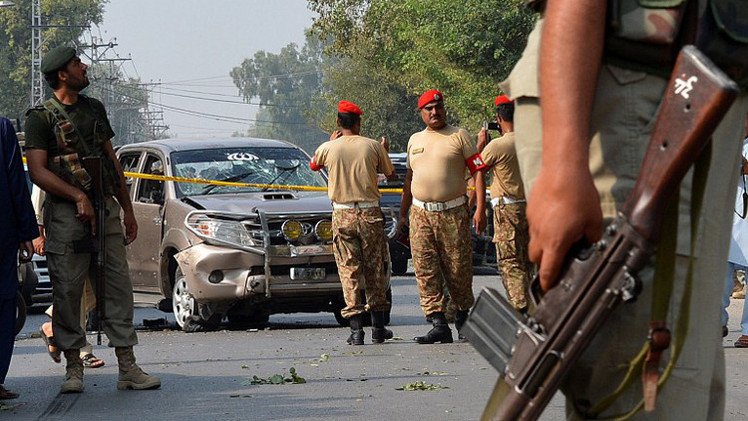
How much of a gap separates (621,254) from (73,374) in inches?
268

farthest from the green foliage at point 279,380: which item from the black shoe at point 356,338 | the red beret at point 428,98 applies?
the red beret at point 428,98

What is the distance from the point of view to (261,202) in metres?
14.2

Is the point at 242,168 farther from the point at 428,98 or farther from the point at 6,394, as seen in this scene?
the point at 6,394

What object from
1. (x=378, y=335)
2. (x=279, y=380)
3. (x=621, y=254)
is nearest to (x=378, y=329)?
(x=378, y=335)

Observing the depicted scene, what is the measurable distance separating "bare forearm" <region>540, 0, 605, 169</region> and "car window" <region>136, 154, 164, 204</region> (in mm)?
12037

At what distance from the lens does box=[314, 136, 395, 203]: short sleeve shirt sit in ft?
41.6

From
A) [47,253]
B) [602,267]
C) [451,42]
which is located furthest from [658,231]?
[451,42]

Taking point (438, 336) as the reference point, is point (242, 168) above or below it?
above

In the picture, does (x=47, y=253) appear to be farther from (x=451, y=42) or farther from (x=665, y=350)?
(x=451, y=42)

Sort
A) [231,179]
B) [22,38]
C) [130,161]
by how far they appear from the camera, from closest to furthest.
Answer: [231,179] → [130,161] → [22,38]

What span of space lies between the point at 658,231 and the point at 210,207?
11.4 m

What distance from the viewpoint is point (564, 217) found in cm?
283

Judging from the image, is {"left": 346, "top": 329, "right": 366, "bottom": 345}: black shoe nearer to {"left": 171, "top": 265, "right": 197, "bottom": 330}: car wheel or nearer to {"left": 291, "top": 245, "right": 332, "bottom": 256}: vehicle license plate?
{"left": 291, "top": 245, "right": 332, "bottom": 256}: vehicle license plate

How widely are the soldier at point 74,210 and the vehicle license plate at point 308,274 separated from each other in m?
4.54
